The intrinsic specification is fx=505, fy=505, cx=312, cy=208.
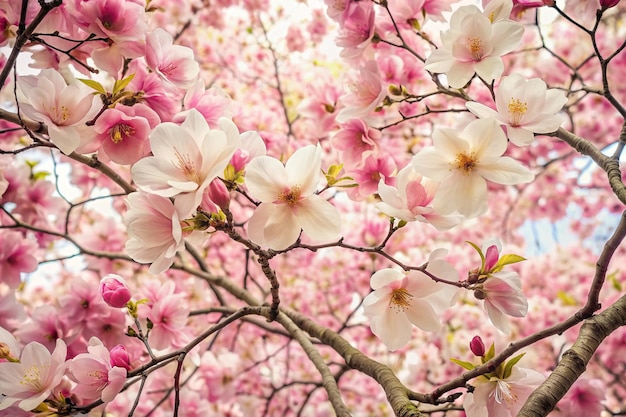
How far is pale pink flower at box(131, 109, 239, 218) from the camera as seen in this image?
2.64 feet

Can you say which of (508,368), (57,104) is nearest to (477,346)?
(508,368)

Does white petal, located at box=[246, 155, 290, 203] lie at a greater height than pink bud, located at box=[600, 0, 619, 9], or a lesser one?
lesser

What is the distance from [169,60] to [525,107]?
732mm

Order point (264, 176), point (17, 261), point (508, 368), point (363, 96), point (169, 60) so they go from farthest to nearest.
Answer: point (17, 261) < point (363, 96) < point (169, 60) < point (508, 368) < point (264, 176)

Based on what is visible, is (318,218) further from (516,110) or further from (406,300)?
(516,110)

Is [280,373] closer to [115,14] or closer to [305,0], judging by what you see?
[305,0]

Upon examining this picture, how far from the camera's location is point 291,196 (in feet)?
2.83

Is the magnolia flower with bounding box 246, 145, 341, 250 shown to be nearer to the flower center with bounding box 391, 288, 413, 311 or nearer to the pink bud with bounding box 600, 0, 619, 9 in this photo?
the flower center with bounding box 391, 288, 413, 311

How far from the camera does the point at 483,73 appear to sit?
3.24 ft

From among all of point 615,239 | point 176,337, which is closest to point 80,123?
point 176,337

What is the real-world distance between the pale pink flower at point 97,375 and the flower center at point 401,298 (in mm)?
514

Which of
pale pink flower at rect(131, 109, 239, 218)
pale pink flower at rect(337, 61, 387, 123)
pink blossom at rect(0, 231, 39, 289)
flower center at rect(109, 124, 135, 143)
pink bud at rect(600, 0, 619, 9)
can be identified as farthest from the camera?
pink blossom at rect(0, 231, 39, 289)

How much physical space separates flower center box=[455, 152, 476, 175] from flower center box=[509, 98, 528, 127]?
0.11 meters

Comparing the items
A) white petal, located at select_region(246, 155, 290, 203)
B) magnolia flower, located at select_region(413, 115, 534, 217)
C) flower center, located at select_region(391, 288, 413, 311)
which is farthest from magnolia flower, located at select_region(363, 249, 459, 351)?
white petal, located at select_region(246, 155, 290, 203)
